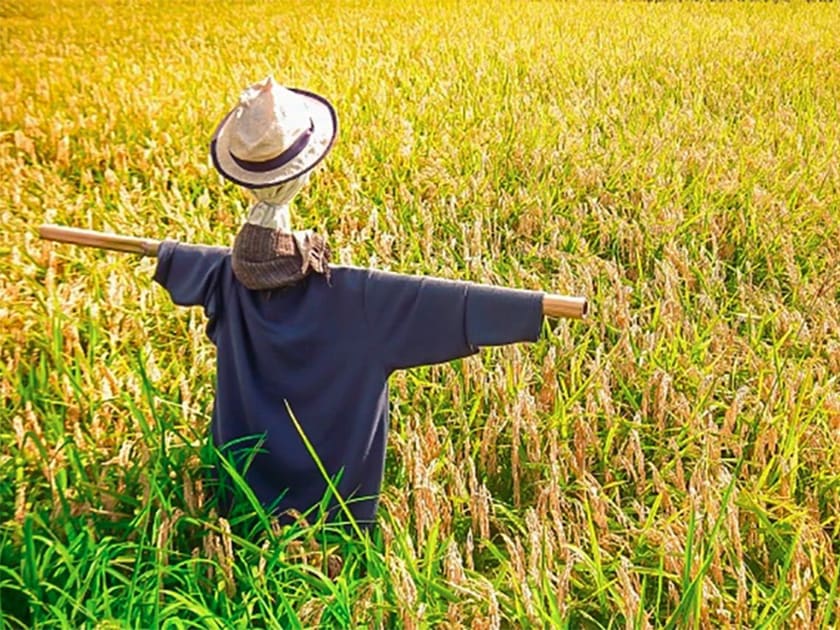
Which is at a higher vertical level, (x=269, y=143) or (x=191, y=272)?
(x=269, y=143)

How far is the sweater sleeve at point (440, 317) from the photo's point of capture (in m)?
1.40

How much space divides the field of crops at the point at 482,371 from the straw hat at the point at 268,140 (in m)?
0.52

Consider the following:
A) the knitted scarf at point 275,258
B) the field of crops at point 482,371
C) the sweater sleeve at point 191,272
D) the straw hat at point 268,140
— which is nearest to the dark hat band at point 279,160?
the straw hat at point 268,140

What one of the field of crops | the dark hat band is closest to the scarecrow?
the dark hat band

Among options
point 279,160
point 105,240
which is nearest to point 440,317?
point 279,160

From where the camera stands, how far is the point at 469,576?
157cm

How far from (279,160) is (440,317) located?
1.20ft

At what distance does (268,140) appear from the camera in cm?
150

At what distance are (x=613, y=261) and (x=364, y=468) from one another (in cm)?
140

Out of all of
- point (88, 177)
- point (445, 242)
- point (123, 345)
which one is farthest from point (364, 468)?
point (88, 177)

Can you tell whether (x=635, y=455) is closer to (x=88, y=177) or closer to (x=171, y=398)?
(x=171, y=398)

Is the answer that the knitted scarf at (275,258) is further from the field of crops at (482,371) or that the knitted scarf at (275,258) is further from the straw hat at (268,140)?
the field of crops at (482,371)

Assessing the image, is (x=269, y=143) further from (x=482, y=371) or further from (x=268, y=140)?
(x=482, y=371)

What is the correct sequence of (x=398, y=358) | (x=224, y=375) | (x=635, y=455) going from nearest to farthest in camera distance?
(x=398, y=358)
(x=224, y=375)
(x=635, y=455)
